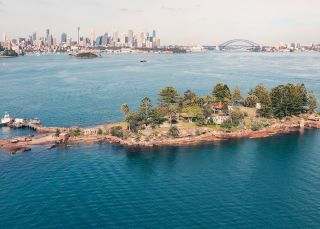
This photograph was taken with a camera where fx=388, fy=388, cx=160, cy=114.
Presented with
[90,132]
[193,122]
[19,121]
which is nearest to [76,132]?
[90,132]

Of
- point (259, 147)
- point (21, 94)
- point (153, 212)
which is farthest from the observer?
point (21, 94)

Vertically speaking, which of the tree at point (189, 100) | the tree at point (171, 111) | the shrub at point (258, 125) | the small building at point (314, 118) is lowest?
the shrub at point (258, 125)

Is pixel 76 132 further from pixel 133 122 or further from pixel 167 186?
pixel 167 186

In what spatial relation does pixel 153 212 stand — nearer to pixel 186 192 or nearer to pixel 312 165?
pixel 186 192

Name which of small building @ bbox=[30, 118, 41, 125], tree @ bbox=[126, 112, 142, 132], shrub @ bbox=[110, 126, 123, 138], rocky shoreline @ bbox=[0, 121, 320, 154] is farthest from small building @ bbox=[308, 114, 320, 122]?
small building @ bbox=[30, 118, 41, 125]

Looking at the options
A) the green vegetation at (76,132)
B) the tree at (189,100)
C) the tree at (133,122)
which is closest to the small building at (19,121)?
the green vegetation at (76,132)

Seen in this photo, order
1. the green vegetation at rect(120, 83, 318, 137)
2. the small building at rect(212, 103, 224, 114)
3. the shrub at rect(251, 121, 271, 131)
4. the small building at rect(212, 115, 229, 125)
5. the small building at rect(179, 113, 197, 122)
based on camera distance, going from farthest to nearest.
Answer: the small building at rect(212, 103, 224, 114) → the small building at rect(179, 113, 197, 122) → the small building at rect(212, 115, 229, 125) → the shrub at rect(251, 121, 271, 131) → the green vegetation at rect(120, 83, 318, 137)

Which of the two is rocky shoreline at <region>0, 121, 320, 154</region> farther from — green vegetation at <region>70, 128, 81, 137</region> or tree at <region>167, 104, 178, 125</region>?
tree at <region>167, 104, 178, 125</region>

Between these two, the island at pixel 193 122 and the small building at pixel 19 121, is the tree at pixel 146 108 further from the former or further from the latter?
the small building at pixel 19 121

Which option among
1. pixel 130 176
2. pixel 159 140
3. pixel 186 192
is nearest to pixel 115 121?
pixel 159 140
